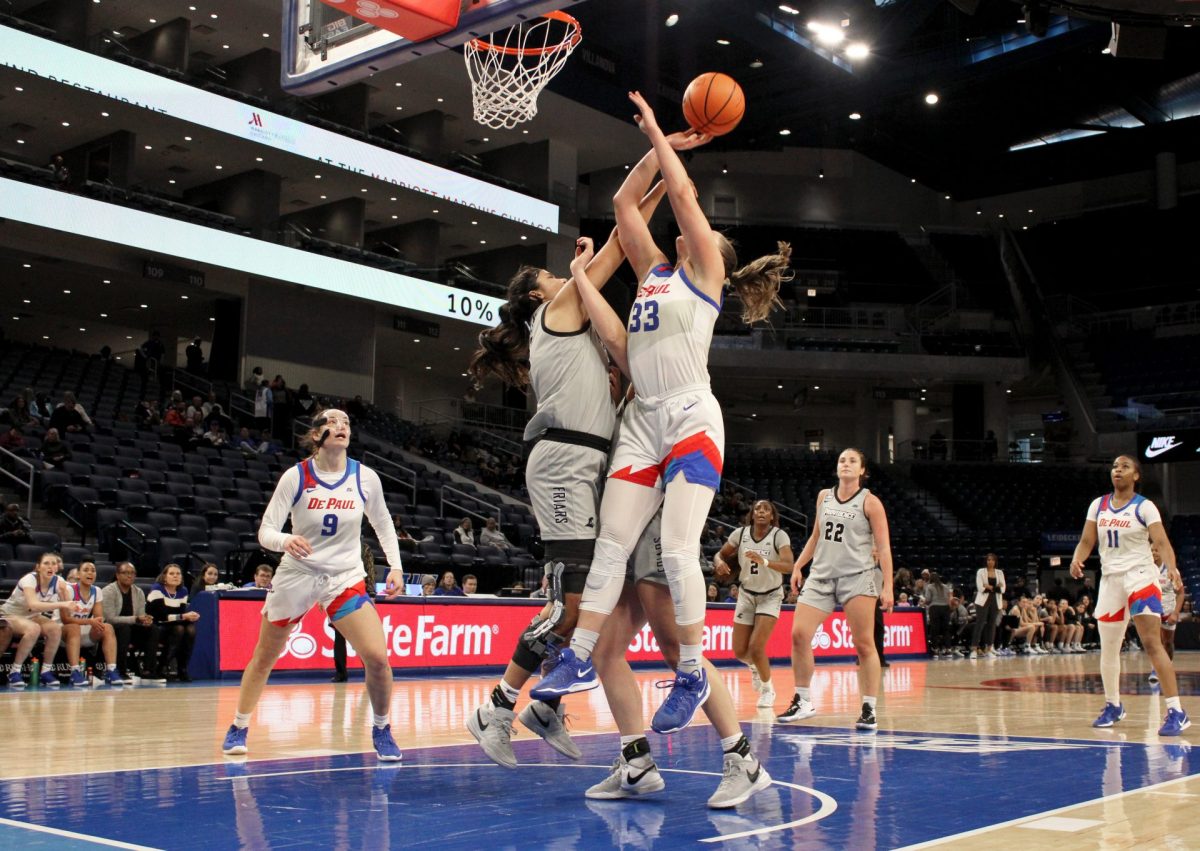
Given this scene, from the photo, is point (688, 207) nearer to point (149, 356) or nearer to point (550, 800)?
point (550, 800)

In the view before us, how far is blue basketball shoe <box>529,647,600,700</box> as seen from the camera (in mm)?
4555

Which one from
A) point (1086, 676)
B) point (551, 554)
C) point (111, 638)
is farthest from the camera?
point (1086, 676)

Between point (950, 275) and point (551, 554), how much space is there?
134 feet

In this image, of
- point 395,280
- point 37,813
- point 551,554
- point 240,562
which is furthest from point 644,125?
point 395,280

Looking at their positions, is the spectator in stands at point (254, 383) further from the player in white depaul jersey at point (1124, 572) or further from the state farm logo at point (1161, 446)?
the state farm logo at point (1161, 446)

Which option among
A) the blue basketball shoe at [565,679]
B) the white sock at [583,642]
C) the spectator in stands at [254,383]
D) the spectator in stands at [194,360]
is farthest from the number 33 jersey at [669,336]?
the spectator in stands at [194,360]

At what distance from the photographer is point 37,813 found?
430 cm

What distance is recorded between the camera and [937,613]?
2319cm

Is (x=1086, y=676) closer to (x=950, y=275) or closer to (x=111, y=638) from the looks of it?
(x=111, y=638)

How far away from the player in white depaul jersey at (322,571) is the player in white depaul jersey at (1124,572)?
5290 millimetres

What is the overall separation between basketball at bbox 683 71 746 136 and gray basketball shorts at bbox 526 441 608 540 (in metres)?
1.49

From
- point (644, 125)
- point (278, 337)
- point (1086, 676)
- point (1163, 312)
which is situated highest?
point (1163, 312)

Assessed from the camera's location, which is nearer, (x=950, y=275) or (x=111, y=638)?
(x=111, y=638)

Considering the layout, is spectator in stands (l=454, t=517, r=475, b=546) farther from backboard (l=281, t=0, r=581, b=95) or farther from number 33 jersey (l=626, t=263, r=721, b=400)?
number 33 jersey (l=626, t=263, r=721, b=400)
